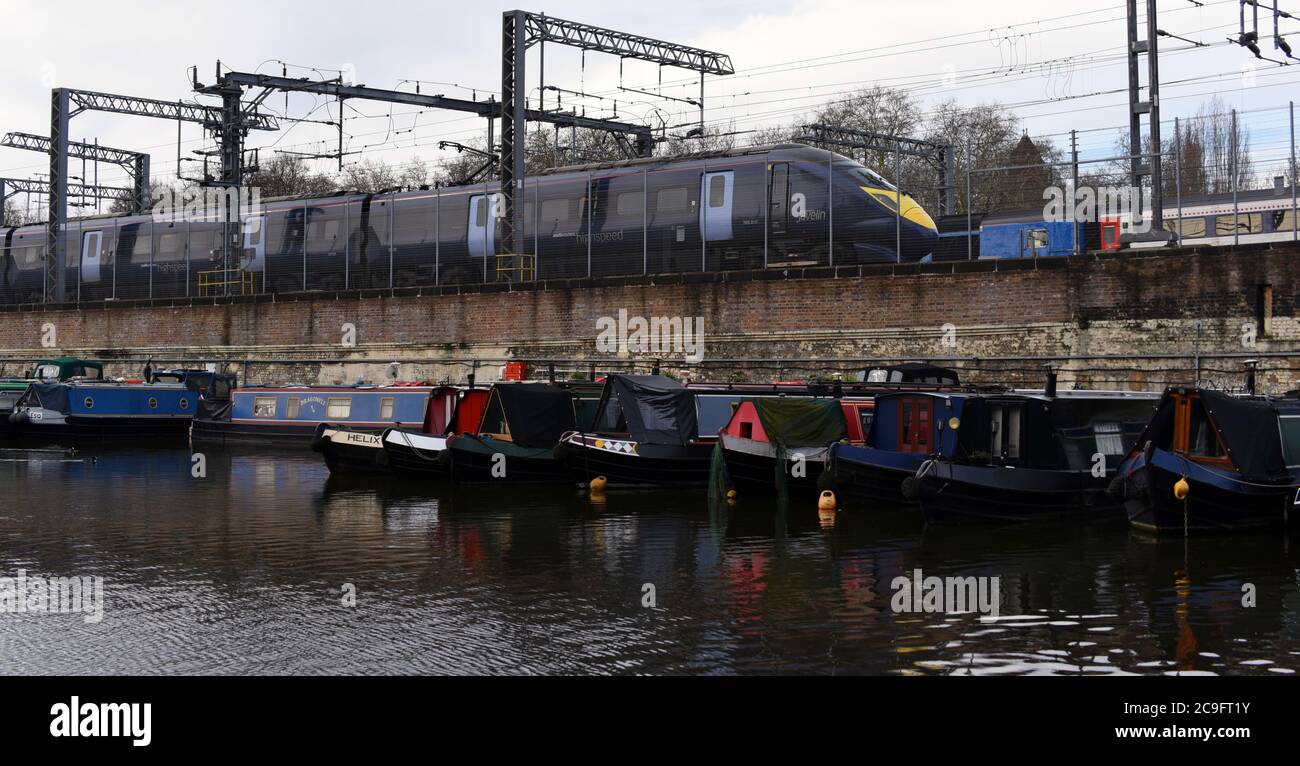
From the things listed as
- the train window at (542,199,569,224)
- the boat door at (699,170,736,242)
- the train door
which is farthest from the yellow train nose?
the train window at (542,199,569,224)

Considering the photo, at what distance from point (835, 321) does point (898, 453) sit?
28.6 feet

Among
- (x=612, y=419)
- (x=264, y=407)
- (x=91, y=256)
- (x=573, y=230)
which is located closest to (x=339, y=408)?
(x=264, y=407)

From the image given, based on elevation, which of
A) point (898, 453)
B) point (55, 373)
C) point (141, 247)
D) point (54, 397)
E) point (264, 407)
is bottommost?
point (898, 453)

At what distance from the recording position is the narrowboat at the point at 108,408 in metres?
32.8

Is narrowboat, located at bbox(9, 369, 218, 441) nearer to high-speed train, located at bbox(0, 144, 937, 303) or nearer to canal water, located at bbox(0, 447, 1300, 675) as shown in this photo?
high-speed train, located at bbox(0, 144, 937, 303)

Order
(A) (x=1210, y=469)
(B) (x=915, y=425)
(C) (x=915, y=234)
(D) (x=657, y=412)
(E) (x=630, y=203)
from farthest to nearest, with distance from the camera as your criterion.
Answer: (E) (x=630, y=203)
(C) (x=915, y=234)
(D) (x=657, y=412)
(B) (x=915, y=425)
(A) (x=1210, y=469)

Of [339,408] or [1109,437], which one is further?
[339,408]

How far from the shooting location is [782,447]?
20.5 m


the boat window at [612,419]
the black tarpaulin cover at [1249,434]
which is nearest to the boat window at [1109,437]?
the black tarpaulin cover at [1249,434]

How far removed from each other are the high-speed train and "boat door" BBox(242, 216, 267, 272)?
1.7 inches

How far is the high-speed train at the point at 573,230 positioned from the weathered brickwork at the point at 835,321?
1298 mm

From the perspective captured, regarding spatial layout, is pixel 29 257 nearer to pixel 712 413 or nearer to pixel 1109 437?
pixel 712 413
